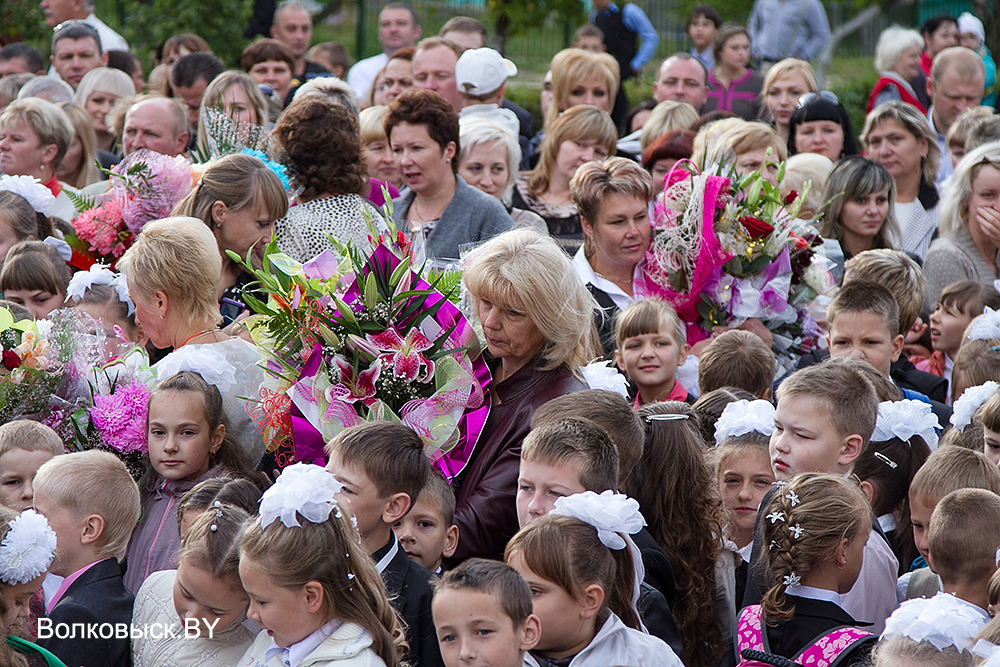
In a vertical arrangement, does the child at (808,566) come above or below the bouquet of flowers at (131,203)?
below

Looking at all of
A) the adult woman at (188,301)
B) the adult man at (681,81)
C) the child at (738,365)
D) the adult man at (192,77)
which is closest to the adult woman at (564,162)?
the child at (738,365)

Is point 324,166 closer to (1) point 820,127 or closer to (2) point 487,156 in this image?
(2) point 487,156

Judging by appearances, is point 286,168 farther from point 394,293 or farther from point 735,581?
point 735,581

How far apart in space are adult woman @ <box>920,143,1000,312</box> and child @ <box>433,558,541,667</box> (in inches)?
185

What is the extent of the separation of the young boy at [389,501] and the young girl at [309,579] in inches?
12.4

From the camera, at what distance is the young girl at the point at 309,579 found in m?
2.93

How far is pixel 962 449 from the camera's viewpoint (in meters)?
3.91

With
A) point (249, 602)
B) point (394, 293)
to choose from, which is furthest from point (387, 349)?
point (249, 602)

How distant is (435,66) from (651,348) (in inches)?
149

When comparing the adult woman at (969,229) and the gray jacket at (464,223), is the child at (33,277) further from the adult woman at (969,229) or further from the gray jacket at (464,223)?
the adult woman at (969,229)

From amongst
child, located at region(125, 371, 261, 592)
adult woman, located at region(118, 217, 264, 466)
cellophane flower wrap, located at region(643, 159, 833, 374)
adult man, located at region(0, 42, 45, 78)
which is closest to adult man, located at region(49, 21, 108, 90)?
adult man, located at region(0, 42, 45, 78)

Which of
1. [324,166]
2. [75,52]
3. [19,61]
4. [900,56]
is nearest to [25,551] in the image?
[324,166]

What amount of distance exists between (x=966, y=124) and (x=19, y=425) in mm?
7169

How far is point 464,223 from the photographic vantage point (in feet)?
19.9
